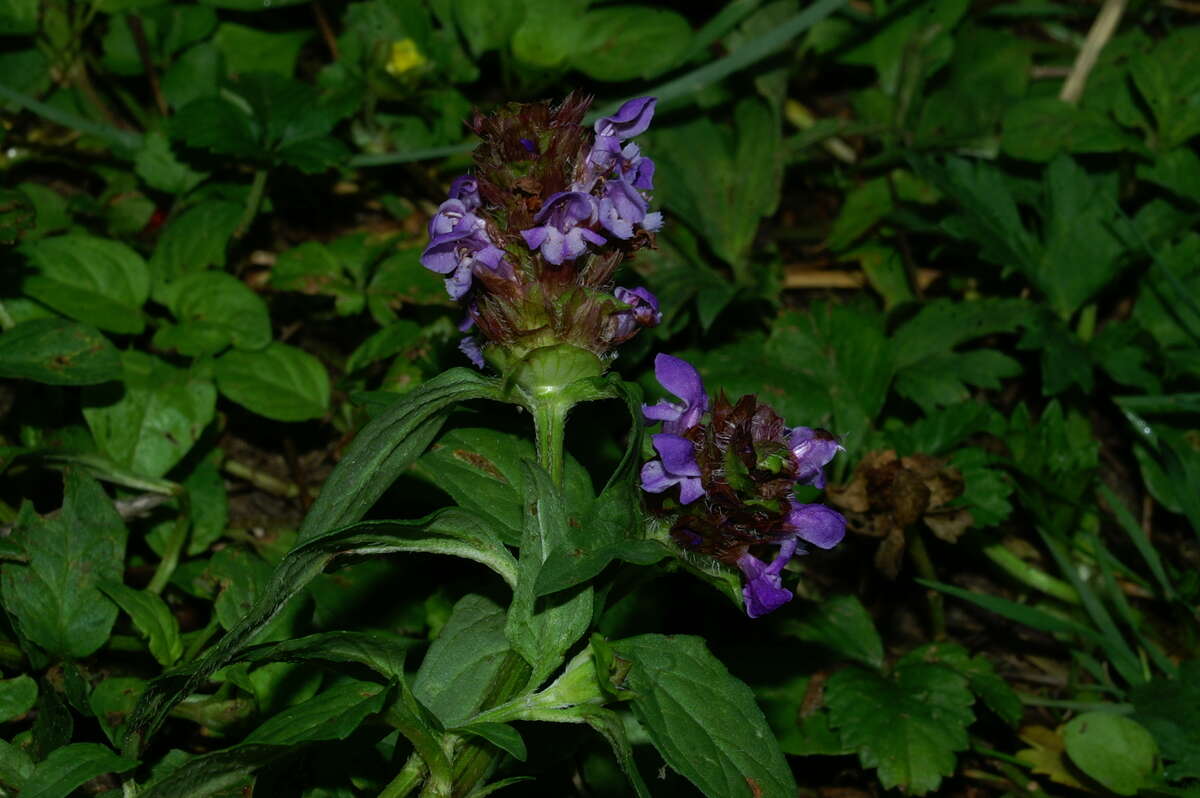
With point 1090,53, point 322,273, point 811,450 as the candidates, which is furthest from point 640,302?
point 1090,53

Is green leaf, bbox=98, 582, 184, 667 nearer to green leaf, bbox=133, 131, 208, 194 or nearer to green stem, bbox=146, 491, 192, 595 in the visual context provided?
green stem, bbox=146, 491, 192, 595

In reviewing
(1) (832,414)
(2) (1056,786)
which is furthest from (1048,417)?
(2) (1056,786)

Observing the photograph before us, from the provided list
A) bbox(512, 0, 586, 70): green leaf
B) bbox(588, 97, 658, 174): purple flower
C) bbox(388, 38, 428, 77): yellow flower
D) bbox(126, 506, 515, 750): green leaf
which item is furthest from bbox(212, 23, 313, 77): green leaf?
bbox(126, 506, 515, 750): green leaf

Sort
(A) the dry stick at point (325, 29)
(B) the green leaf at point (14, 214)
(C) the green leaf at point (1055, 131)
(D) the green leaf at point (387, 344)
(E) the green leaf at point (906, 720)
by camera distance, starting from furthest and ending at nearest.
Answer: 1. (A) the dry stick at point (325, 29)
2. (C) the green leaf at point (1055, 131)
3. (D) the green leaf at point (387, 344)
4. (B) the green leaf at point (14, 214)
5. (E) the green leaf at point (906, 720)

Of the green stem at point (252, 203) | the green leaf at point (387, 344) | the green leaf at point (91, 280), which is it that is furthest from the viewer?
the green stem at point (252, 203)

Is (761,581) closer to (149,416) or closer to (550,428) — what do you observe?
(550,428)

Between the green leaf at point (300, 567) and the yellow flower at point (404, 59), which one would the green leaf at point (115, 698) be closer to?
the green leaf at point (300, 567)

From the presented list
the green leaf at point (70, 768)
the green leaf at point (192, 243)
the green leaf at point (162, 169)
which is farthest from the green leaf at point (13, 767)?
the green leaf at point (162, 169)
